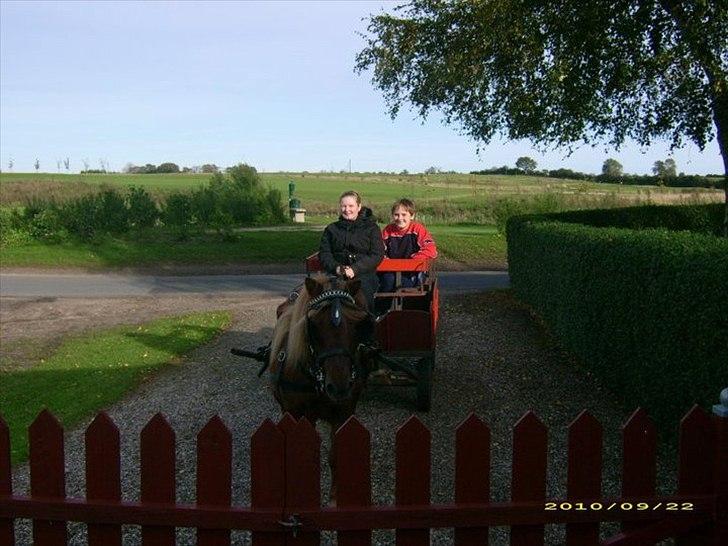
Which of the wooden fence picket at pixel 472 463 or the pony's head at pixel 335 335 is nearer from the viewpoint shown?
the wooden fence picket at pixel 472 463

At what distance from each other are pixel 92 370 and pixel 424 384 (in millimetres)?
5289

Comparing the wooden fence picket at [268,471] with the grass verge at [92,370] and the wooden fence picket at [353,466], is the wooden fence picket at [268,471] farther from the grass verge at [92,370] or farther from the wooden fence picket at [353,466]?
the grass verge at [92,370]

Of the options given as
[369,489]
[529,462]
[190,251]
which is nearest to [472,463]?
[529,462]

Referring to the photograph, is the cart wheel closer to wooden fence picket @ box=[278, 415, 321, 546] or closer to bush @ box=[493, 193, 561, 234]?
wooden fence picket @ box=[278, 415, 321, 546]

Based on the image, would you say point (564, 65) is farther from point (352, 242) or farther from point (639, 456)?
point (639, 456)

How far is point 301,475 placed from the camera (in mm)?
3412

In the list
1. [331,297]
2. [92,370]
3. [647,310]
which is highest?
[331,297]

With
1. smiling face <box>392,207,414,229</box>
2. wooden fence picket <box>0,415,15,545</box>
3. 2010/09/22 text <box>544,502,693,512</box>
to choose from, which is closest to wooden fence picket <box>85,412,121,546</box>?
wooden fence picket <box>0,415,15,545</box>

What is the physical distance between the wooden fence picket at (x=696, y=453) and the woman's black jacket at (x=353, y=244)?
480cm

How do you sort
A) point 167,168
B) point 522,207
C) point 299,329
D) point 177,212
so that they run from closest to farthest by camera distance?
point 299,329 < point 522,207 < point 177,212 < point 167,168

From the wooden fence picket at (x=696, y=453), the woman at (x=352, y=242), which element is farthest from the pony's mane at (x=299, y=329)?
the wooden fence picket at (x=696, y=453)

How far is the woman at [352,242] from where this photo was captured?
8.02 m

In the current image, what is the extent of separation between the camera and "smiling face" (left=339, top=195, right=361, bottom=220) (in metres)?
8.04

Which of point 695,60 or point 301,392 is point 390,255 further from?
point 695,60
